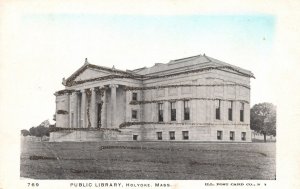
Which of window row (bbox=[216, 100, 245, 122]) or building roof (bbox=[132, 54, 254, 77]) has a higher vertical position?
building roof (bbox=[132, 54, 254, 77])

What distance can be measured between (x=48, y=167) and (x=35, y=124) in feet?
1.98

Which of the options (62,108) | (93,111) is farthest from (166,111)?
(62,108)

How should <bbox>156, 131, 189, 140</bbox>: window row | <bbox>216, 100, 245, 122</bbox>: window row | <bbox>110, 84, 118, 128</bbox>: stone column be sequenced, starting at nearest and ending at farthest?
<bbox>216, 100, 245, 122</bbox>: window row → <bbox>156, 131, 189, 140</bbox>: window row → <bbox>110, 84, 118, 128</bbox>: stone column

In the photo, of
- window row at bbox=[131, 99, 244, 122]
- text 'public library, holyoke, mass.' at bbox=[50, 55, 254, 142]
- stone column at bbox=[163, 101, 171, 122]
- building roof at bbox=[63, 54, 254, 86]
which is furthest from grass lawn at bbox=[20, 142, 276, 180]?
building roof at bbox=[63, 54, 254, 86]

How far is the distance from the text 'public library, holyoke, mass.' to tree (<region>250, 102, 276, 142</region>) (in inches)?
6.4

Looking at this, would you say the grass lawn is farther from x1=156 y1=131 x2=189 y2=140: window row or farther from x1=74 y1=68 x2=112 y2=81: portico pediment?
x1=74 y1=68 x2=112 y2=81: portico pediment

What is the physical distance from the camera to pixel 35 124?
6.99 meters

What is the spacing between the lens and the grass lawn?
684cm

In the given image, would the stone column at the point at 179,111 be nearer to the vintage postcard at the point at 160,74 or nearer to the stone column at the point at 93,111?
the vintage postcard at the point at 160,74

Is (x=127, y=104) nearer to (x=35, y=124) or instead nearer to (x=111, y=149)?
(x=111, y=149)

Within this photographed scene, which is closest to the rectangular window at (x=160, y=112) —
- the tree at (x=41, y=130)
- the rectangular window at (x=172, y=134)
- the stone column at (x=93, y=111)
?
the rectangular window at (x=172, y=134)

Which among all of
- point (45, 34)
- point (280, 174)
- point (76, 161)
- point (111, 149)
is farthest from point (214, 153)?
point (45, 34)

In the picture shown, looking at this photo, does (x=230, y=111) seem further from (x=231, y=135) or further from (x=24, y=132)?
(x=24, y=132)

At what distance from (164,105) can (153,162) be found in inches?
55.7
